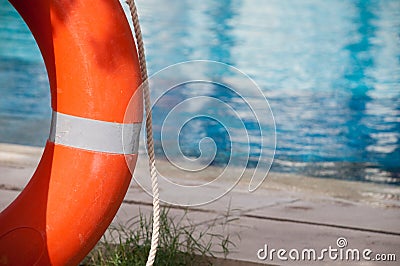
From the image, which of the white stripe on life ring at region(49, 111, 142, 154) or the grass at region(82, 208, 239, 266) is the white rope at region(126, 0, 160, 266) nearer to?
the white stripe on life ring at region(49, 111, 142, 154)

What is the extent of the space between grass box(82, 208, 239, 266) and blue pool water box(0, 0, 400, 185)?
Result: 92.6 inches

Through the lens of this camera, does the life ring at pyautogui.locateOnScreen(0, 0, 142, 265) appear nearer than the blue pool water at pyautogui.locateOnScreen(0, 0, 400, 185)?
Yes

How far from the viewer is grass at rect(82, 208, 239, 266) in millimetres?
2381

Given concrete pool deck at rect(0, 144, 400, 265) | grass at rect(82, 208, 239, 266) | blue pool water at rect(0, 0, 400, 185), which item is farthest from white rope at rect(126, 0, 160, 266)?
blue pool water at rect(0, 0, 400, 185)

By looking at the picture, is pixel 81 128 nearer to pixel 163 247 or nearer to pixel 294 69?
pixel 163 247

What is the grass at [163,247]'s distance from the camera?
2.38m

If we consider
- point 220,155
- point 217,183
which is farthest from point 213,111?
point 217,183

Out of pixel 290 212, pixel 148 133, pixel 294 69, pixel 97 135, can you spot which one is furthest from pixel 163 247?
pixel 294 69

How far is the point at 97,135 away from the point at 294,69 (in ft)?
23.8

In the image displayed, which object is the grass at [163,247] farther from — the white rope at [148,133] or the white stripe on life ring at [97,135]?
the white stripe on life ring at [97,135]

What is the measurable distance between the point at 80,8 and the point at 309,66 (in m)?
7.31

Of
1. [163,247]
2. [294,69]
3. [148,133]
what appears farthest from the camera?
[294,69]

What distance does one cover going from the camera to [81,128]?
1.98 metres

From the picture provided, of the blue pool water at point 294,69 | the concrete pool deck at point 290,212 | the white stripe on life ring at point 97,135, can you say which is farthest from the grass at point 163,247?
the blue pool water at point 294,69
